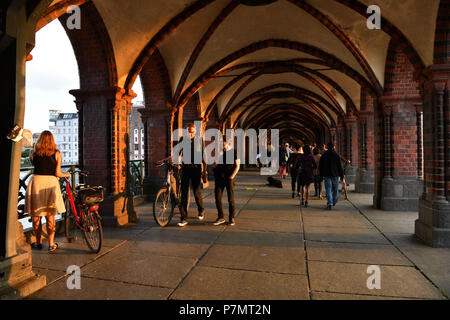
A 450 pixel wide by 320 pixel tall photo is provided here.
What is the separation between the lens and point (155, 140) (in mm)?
9273

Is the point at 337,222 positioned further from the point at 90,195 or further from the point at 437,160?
the point at 90,195

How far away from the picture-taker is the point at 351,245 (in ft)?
14.3

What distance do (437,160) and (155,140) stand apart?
716 centimetres

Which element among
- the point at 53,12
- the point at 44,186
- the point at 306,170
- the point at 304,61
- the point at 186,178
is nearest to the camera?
the point at 44,186

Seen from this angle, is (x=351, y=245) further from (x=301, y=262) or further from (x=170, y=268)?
(x=170, y=268)

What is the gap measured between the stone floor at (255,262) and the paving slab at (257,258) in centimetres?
1

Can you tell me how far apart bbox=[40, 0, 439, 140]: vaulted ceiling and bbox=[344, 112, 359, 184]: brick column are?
2196 millimetres

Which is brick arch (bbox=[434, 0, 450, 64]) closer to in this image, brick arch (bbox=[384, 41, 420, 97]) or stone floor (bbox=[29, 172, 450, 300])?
brick arch (bbox=[384, 41, 420, 97])

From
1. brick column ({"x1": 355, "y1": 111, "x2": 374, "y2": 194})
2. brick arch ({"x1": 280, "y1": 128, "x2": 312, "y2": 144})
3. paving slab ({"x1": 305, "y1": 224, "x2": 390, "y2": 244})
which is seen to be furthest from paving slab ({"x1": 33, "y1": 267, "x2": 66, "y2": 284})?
brick arch ({"x1": 280, "y1": 128, "x2": 312, "y2": 144})

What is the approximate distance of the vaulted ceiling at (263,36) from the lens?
5.42m

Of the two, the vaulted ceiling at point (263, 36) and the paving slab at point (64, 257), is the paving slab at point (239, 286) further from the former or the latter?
the vaulted ceiling at point (263, 36)

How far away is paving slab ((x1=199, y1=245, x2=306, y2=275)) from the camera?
11.4 feet

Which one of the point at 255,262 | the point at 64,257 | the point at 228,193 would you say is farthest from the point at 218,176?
the point at 64,257
